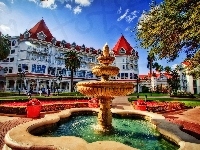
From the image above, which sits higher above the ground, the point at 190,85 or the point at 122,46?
the point at 122,46

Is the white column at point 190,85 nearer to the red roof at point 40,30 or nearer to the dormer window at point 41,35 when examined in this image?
the red roof at point 40,30

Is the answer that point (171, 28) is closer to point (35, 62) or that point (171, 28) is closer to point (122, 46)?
point (35, 62)

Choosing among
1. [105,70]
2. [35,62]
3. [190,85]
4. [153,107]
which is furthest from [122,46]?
[105,70]

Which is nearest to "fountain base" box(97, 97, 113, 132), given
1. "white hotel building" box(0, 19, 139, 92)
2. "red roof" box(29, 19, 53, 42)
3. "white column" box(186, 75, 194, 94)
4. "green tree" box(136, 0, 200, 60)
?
"green tree" box(136, 0, 200, 60)

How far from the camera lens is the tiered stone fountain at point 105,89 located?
693 centimetres

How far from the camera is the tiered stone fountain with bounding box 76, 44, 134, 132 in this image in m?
6.93

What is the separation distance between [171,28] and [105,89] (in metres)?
6.85

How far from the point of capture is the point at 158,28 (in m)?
11.6

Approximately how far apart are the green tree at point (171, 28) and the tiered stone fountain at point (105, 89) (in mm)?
4833

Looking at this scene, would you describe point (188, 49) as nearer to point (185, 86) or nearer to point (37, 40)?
point (37, 40)

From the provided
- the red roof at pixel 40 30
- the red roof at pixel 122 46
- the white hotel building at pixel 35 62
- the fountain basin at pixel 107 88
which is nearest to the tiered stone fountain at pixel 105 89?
the fountain basin at pixel 107 88

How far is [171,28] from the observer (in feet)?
37.0

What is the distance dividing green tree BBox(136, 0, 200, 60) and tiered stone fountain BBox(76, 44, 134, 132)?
15.9ft

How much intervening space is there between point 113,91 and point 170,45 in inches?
297
